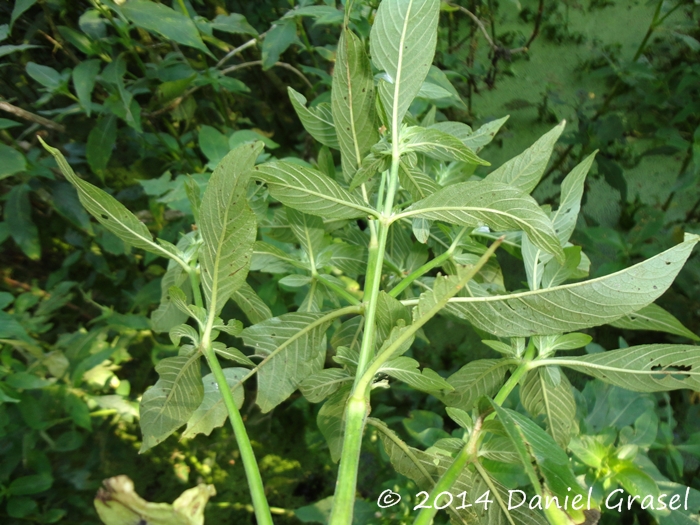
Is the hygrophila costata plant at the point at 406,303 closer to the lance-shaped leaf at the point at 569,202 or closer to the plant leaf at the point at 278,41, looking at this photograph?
the lance-shaped leaf at the point at 569,202

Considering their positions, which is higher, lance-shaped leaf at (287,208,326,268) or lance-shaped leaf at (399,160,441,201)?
lance-shaped leaf at (399,160,441,201)

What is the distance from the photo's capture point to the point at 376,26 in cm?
33

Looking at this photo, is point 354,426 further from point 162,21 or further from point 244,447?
point 162,21

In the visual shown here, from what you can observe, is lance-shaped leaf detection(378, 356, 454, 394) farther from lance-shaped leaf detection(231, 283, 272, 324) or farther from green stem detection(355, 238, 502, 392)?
lance-shaped leaf detection(231, 283, 272, 324)

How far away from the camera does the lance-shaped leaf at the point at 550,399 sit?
400mm

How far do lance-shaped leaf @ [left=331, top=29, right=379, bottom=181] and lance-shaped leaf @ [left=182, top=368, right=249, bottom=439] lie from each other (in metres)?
0.21

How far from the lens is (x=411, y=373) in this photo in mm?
315

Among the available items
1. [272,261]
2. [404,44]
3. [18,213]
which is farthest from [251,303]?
[18,213]

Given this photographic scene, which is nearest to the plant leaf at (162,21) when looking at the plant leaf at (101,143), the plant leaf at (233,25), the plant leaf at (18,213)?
the plant leaf at (233,25)

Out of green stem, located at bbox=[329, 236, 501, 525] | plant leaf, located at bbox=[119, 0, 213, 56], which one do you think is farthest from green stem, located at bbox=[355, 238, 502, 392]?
plant leaf, located at bbox=[119, 0, 213, 56]

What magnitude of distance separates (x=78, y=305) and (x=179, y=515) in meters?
1.22

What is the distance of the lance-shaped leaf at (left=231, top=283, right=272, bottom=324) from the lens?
0.42 m

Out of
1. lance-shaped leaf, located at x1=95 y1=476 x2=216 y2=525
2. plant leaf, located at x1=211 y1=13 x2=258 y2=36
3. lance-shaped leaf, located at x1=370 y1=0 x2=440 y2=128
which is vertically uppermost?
lance-shaped leaf, located at x1=370 y1=0 x2=440 y2=128

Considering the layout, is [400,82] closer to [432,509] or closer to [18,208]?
[432,509]
